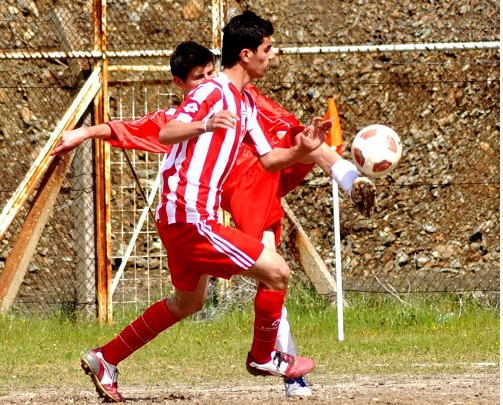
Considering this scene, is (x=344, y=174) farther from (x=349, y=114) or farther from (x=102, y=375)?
(x=349, y=114)

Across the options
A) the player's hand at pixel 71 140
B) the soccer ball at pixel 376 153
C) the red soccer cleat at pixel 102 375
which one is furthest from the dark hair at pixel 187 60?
the red soccer cleat at pixel 102 375

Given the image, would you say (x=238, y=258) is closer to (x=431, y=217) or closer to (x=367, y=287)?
(x=367, y=287)

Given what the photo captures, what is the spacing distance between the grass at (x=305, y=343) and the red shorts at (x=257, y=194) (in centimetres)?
114

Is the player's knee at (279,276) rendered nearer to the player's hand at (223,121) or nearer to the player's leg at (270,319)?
the player's leg at (270,319)

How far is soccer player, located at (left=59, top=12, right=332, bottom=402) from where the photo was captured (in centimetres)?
589

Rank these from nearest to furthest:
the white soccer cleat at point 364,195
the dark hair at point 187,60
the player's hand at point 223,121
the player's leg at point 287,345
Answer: the player's hand at point 223,121 < the white soccer cleat at point 364,195 < the player's leg at point 287,345 < the dark hair at point 187,60

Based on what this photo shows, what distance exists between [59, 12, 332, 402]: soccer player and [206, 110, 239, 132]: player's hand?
12cm

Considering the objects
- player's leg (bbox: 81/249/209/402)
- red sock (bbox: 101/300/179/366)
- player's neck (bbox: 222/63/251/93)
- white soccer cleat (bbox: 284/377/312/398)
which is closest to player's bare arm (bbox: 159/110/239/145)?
player's neck (bbox: 222/63/251/93)

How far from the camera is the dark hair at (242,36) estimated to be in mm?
6090

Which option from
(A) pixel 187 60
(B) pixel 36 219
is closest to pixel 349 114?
(B) pixel 36 219

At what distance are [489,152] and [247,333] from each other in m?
5.04

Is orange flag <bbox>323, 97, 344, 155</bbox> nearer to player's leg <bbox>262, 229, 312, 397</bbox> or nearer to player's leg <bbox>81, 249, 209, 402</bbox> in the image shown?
player's leg <bbox>262, 229, 312, 397</bbox>

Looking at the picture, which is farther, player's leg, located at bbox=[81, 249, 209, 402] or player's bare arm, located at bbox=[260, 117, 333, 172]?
player's leg, located at bbox=[81, 249, 209, 402]

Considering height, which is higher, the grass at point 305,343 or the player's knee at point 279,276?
the player's knee at point 279,276
